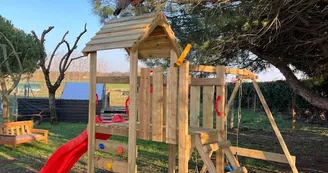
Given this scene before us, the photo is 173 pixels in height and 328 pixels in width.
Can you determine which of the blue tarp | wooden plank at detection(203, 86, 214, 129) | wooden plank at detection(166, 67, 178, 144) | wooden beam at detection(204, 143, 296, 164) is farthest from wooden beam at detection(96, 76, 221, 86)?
the blue tarp

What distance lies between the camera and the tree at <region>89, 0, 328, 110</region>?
3753mm

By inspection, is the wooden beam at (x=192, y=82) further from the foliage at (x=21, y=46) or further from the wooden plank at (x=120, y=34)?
the foliage at (x=21, y=46)

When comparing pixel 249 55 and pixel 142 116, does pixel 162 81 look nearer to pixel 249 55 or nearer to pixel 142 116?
pixel 142 116

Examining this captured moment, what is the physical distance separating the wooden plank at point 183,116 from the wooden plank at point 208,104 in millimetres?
683

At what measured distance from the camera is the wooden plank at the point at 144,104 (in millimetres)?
3273

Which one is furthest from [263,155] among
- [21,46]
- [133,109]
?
[21,46]

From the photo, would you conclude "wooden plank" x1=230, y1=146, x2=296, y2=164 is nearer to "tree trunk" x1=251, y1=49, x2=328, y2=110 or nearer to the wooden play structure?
the wooden play structure

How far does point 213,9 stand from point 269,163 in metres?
3.08

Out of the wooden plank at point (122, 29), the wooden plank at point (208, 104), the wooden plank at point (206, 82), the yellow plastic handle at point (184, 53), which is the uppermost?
the wooden plank at point (122, 29)

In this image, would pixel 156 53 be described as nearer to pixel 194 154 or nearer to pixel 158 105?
pixel 158 105

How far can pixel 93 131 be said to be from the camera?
3.68 metres

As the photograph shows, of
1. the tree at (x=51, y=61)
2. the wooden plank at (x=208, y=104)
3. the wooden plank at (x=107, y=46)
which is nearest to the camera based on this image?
the wooden plank at (x=107, y=46)

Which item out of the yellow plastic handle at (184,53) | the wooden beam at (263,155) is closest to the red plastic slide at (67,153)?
the wooden beam at (263,155)

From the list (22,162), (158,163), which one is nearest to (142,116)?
(158,163)
